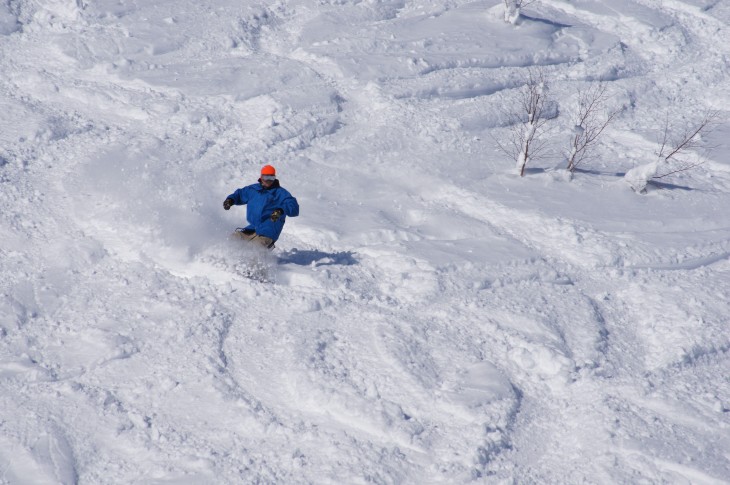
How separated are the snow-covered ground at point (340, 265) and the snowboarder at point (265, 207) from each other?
307 millimetres

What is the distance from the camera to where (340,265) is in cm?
821

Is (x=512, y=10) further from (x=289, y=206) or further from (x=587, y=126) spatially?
(x=289, y=206)

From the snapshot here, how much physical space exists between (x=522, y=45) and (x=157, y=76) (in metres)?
7.76

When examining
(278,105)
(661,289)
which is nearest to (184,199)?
(278,105)

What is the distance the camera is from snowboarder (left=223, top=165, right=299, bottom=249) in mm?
7816

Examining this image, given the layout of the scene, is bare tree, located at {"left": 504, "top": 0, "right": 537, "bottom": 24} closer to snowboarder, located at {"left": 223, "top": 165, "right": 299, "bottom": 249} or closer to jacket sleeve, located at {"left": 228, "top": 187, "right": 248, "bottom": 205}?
snowboarder, located at {"left": 223, "top": 165, "right": 299, "bottom": 249}

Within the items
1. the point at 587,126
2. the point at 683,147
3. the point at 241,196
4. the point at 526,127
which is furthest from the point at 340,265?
the point at 683,147

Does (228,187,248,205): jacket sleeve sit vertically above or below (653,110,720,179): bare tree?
above

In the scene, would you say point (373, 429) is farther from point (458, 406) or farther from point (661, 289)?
point (661, 289)

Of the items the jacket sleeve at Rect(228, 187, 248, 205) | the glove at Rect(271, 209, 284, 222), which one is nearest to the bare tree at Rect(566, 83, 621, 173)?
A: the glove at Rect(271, 209, 284, 222)

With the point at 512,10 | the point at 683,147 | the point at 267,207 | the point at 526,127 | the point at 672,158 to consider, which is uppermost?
the point at 512,10

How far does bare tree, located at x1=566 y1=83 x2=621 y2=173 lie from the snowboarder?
17.8ft

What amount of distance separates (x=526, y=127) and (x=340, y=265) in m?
4.78

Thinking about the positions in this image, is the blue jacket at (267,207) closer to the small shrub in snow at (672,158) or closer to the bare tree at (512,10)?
the small shrub in snow at (672,158)
